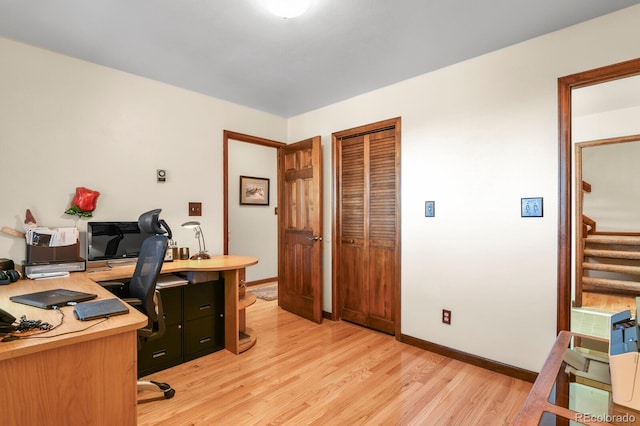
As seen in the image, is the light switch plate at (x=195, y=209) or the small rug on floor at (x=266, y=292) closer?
the light switch plate at (x=195, y=209)

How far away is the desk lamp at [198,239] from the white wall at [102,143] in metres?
0.05

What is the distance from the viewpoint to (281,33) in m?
2.21

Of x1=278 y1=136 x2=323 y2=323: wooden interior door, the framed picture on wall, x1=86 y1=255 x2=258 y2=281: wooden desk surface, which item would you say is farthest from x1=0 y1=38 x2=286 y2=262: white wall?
the framed picture on wall

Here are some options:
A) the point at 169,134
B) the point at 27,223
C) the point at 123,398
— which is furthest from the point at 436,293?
the point at 27,223

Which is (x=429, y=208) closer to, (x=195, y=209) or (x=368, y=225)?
(x=368, y=225)

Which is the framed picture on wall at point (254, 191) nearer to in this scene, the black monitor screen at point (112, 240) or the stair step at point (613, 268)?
the black monitor screen at point (112, 240)

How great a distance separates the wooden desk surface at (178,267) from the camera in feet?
7.60

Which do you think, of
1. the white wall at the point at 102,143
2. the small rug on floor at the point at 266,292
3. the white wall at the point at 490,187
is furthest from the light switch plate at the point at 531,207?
the small rug on floor at the point at 266,292

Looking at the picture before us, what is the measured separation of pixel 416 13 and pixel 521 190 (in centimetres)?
146

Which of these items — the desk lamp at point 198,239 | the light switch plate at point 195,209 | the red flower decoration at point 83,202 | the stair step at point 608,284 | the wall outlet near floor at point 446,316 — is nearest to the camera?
the red flower decoration at point 83,202

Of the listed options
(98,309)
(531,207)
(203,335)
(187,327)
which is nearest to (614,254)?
(531,207)

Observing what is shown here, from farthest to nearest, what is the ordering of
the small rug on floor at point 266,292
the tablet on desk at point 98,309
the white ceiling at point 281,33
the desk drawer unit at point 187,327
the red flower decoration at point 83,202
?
1. the small rug on floor at point 266,292
2. the red flower decoration at point 83,202
3. the desk drawer unit at point 187,327
4. the white ceiling at point 281,33
5. the tablet on desk at point 98,309

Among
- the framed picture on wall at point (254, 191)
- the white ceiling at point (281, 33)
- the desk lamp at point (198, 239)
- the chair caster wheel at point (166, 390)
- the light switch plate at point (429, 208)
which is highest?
the white ceiling at point (281, 33)

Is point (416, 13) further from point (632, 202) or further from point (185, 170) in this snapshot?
point (632, 202)
